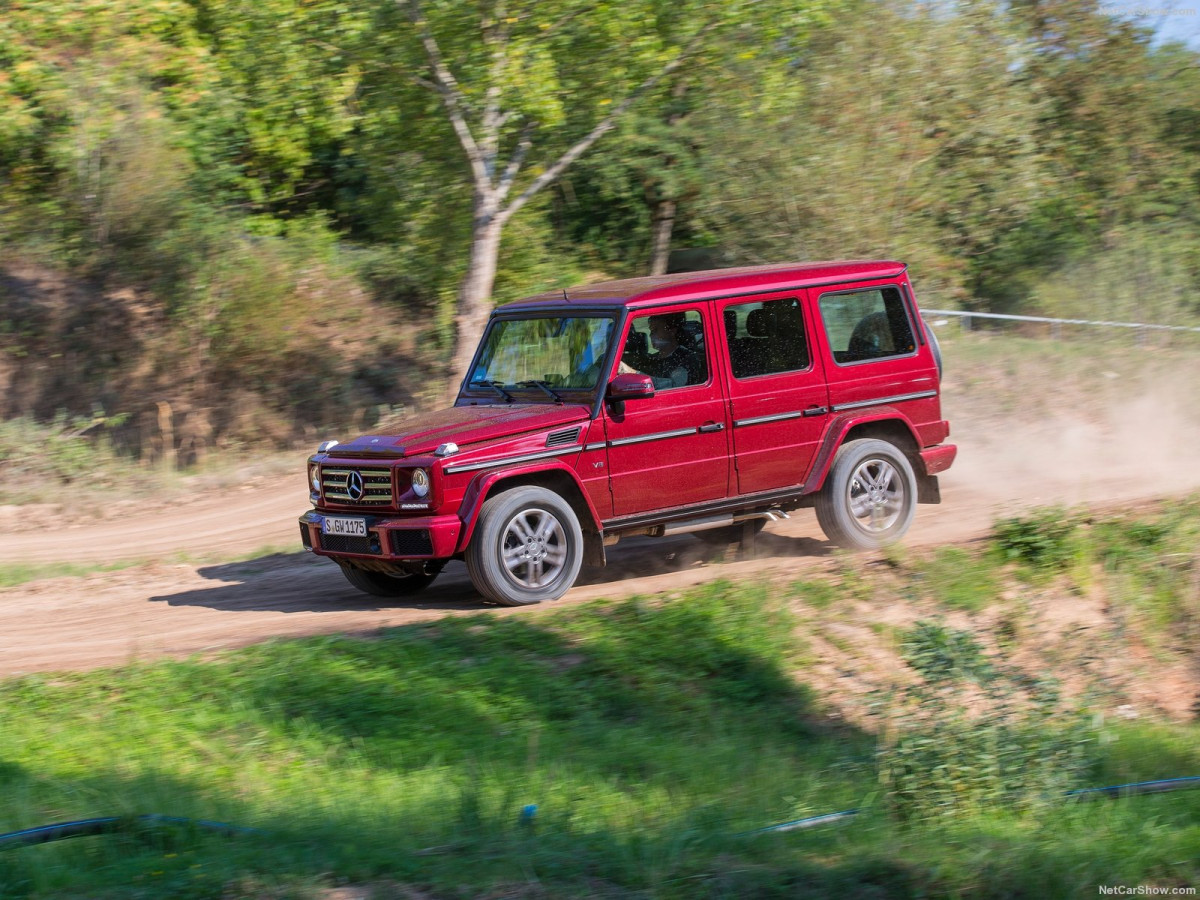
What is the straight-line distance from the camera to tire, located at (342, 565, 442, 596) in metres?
8.66

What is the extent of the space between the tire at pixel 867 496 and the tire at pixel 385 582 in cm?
292

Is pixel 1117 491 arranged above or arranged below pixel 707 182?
below

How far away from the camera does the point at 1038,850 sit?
455 centimetres

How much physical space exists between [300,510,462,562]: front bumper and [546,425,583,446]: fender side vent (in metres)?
0.80

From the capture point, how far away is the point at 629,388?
783cm

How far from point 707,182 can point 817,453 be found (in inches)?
458

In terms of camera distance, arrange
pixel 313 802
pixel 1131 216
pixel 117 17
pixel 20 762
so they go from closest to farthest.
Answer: pixel 313 802 → pixel 20 762 → pixel 117 17 → pixel 1131 216

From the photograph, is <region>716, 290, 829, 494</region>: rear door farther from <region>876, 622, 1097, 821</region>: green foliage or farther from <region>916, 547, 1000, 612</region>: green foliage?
<region>876, 622, 1097, 821</region>: green foliage

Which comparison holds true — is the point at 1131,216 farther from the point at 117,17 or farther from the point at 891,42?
the point at 117,17

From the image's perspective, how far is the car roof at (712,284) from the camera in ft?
26.9

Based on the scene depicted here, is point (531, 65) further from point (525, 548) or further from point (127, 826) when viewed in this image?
point (127, 826)

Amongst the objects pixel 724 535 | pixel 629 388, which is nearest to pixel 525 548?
pixel 629 388

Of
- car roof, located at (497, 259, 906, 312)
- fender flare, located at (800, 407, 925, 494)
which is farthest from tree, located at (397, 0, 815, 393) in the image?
fender flare, located at (800, 407, 925, 494)

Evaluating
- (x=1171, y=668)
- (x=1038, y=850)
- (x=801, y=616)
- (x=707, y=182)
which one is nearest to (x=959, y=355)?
(x=707, y=182)
